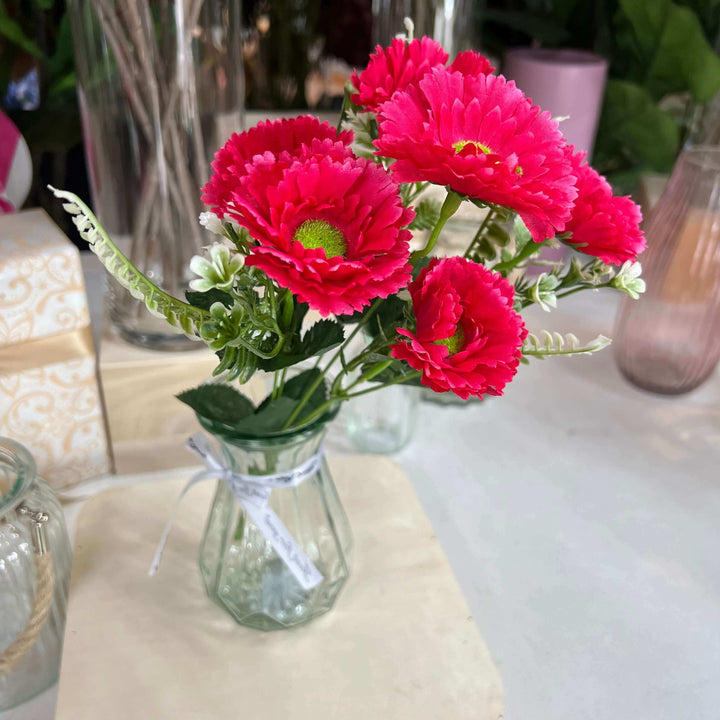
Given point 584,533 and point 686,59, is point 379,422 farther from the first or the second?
point 686,59

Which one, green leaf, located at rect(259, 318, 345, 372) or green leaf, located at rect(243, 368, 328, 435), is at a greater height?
green leaf, located at rect(259, 318, 345, 372)

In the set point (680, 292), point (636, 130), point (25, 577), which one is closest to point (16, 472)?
point (25, 577)

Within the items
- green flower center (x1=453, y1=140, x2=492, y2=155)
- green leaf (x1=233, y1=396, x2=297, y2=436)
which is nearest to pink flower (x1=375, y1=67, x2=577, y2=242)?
green flower center (x1=453, y1=140, x2=492, y2=155)

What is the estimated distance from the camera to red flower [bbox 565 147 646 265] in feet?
0.95

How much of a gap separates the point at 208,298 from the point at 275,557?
0.18 meters

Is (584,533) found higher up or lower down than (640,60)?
lower down

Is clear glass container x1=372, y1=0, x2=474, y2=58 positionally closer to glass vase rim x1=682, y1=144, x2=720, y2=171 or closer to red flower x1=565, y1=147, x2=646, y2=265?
glass vase rim x1=682, y1=144, x2=720, y2=171

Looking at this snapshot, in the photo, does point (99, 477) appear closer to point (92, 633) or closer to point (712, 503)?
point (92, 633)

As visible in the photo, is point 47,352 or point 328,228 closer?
point 328,228

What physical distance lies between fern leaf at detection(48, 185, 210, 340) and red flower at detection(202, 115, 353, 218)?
0.12 feet

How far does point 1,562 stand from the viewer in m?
0.37

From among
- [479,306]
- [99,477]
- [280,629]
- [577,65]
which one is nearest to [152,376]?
[99,477]

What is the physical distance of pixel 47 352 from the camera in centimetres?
49

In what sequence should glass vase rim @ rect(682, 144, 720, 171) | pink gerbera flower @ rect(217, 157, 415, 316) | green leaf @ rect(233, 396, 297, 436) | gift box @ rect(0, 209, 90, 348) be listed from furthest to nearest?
glass vase rim @ rect(682, 144, 720, 171) → gift box @ rect(0, 209, 90, 348) → green leaf @ rect(233, 396, 297, 436) → pink gerbera flower @ rect(217, 157, 415, 316)
